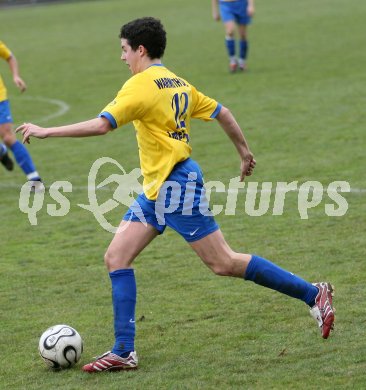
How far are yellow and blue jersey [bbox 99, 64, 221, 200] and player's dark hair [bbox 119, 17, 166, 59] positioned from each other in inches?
5.4

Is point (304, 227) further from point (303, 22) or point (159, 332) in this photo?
point (303, 22)

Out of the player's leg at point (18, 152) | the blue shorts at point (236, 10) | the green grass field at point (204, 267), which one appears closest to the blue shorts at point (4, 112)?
the player's leg at point (18, 152)

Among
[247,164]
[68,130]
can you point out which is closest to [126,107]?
[68,130]

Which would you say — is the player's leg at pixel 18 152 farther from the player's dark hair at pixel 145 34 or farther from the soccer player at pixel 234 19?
the soccer player at pixel 234 19

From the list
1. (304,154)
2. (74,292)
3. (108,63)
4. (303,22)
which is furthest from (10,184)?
(303,22)

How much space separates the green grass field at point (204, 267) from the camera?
6121mm

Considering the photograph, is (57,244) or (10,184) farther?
(10,184)

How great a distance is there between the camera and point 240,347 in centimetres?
643

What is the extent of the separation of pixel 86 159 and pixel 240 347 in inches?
290

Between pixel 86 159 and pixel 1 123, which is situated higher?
pixel 1 123

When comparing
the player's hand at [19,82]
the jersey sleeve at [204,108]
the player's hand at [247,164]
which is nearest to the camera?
the jersey sleeve at [204,108]

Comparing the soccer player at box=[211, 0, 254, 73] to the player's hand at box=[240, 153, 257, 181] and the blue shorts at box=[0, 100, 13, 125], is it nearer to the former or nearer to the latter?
the blue shorts at box=[0, 100, 13, 125]

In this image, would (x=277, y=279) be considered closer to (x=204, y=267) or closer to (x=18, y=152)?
(x=204, y=267)

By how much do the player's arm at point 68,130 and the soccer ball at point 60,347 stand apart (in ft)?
4.26
